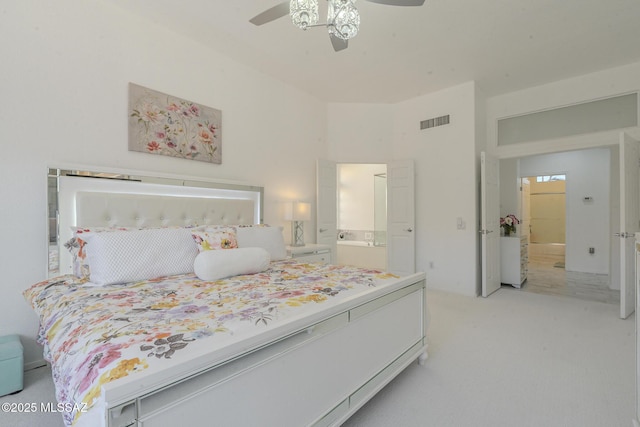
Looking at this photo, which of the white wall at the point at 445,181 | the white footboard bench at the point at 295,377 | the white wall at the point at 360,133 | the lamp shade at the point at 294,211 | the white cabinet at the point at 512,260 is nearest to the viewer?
the white footboard bench at the point at 295,377

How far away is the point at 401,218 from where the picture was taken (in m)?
4.96

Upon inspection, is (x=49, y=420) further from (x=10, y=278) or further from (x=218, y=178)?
(x=218, y=178)

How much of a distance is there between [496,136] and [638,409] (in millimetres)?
4087

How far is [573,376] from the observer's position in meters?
2.17

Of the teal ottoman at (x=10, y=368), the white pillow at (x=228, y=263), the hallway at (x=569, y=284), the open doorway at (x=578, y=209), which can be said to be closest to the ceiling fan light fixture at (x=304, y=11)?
the white pillow at (x=228, y=263)

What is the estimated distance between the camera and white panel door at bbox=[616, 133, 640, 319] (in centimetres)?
336

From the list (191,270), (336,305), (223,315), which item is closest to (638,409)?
(336,305)

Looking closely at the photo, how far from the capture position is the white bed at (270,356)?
90cm

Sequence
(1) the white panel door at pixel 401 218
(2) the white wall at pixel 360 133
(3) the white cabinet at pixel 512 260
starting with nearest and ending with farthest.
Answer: (3) the white cabinet at pixel 512 260
(1) the white panel door at pixel 401 218
(2) the white wall at pixel 360 133

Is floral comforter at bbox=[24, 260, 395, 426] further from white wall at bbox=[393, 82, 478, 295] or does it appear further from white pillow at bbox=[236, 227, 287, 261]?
white wall at bbox=[393, 82, 478, 295]

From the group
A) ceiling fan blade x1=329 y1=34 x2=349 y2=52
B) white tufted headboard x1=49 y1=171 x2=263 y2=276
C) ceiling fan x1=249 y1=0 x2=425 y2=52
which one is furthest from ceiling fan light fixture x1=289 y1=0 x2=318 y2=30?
white tufted headboard x1=49 y1=171 x2=263 y2=276

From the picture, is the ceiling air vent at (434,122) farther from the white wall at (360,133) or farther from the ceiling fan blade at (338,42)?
the ceiling fan blade at (338,42)

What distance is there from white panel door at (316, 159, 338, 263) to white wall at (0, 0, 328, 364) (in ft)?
4.72

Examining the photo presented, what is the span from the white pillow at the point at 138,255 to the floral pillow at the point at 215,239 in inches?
2.7
